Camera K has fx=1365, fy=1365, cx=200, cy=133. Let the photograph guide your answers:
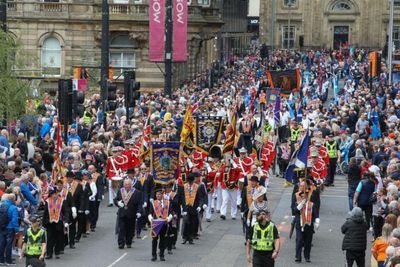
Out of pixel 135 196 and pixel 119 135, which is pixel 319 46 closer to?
pixel 119 135

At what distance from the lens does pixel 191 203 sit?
2956 cm

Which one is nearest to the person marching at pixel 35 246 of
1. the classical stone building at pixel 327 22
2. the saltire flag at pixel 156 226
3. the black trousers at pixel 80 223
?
the saltire flag at pixel 156 226

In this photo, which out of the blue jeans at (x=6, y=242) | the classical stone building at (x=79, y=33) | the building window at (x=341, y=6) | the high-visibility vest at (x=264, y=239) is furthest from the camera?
the building window at (x=341, y=6)

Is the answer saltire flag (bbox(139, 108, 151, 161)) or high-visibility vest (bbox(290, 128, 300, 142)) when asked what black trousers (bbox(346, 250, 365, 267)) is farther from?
high-visibility vest (bbox(290, 128, 300, 142))

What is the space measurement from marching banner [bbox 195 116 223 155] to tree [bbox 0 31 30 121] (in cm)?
670

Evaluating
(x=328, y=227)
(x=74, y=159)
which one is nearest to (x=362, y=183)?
(x=328, y=227)

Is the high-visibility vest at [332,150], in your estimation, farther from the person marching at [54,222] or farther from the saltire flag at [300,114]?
the person marching at [54,222]

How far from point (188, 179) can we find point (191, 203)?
1.72 feet

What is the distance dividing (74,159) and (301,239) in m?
7.67

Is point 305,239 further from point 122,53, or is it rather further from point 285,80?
point 122,53

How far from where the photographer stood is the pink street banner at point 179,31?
5453 centimetres

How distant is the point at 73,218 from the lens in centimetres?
2864

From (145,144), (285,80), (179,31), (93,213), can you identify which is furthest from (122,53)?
(93,213)

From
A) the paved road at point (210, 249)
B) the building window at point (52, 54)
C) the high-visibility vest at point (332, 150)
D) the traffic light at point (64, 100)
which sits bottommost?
the paved road at point (210, 249)
